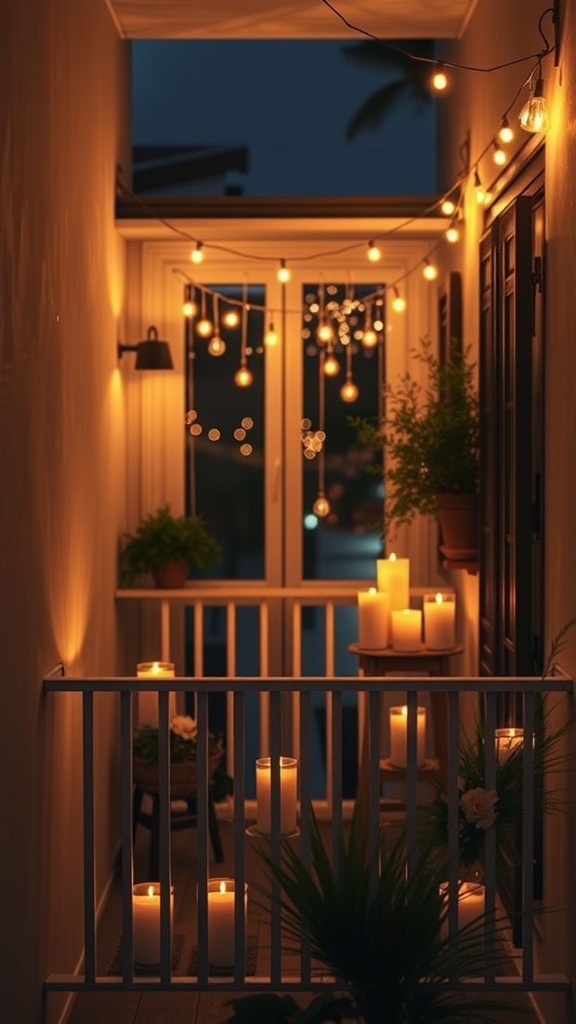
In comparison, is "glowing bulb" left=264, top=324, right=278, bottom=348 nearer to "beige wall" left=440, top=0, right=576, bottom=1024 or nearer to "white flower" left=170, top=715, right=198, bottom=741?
"white flower" left=170, top=715, right=198, bottom=741

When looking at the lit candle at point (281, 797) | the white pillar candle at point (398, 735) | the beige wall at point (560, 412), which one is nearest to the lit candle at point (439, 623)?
the white pillar candle at point (398, 735)

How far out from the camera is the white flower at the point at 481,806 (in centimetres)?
353

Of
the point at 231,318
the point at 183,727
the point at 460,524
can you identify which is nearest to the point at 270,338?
the point at 231,318

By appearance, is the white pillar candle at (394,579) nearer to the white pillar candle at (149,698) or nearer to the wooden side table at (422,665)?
the wooden side table at (422,665)

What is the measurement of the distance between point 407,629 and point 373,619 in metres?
0.12

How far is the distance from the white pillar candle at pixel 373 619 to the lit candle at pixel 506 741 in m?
1.36

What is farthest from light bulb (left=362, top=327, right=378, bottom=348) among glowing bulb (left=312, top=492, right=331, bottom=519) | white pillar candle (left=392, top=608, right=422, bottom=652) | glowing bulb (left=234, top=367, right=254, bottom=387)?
white pillar candle (left=392, top=608, right=422, bottom=652)

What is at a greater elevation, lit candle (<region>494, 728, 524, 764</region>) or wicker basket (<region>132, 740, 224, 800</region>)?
lit candle (<region>494, 728, 524, 764</region>)

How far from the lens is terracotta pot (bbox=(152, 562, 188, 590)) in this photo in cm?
611

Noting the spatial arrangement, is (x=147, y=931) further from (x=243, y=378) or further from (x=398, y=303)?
(x=398, y=303)

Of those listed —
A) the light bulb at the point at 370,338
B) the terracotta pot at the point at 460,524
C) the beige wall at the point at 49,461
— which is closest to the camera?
the beige wall at the point at 49,461

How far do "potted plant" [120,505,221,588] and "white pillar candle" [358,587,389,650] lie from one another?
1089 millimetres

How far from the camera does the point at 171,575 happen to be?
6.14 meters

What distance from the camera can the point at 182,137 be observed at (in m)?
22.6
